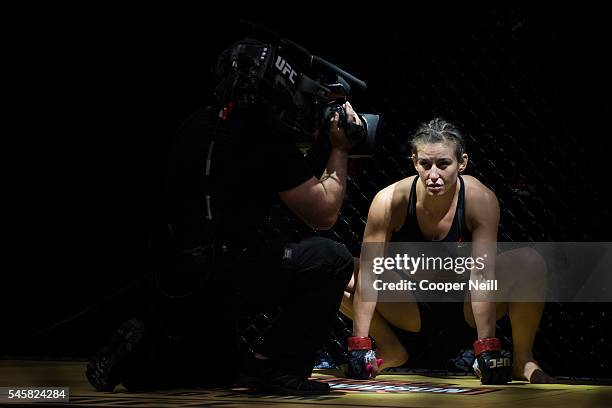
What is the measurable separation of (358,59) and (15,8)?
1.30m

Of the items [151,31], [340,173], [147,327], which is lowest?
[147,327]

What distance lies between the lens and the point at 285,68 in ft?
7.49

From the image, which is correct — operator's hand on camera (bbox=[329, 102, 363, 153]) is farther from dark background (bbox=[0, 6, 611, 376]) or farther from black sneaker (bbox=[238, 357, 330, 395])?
dark background (bbox=[0, 6, 611, 376])

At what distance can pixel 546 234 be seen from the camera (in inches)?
134

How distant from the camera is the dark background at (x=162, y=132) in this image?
134 inches

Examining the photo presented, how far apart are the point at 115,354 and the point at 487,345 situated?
1.12 meters

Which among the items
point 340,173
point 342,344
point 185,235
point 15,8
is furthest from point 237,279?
point 15,8

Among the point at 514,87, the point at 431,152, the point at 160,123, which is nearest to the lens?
the point at 431,152

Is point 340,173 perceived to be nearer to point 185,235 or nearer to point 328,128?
point 328,128

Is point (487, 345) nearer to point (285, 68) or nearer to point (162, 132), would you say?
point (285, 68)

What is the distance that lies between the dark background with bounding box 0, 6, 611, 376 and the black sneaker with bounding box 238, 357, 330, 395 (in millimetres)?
1122

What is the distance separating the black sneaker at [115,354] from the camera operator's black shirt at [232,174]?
24cm

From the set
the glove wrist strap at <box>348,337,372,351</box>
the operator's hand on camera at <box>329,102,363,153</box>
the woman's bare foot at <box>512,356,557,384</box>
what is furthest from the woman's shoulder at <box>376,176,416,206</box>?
the operator's hand on camera at <box>329,102,363,153</box>

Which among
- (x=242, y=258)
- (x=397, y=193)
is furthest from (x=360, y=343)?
(x=242, y=258)
